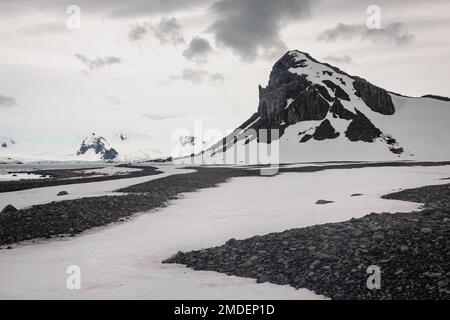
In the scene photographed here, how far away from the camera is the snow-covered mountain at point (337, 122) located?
405 ft

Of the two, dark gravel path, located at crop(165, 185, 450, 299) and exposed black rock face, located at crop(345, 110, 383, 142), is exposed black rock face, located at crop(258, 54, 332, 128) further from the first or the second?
dark gravel path, located at crop(165, 185, 450, 299)

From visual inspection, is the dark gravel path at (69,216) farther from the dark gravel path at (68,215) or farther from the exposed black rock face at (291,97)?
the exposed black rock face at (291,97)

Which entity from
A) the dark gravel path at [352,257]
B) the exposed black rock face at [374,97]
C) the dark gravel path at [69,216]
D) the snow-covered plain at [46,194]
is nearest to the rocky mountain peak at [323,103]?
the exposed black rock face at [374,97]

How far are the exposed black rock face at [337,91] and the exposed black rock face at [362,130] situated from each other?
13740 millimetres

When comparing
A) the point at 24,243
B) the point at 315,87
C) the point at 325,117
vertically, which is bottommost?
the point at 24,243

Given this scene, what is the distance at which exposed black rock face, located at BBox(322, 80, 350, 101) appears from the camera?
498ft

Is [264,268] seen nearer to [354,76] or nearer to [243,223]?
[243,223]

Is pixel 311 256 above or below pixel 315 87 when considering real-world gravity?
below

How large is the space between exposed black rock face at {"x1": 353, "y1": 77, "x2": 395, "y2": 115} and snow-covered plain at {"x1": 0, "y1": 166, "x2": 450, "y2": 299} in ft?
463

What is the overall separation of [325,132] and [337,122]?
7.65 meters

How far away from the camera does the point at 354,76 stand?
173 meters

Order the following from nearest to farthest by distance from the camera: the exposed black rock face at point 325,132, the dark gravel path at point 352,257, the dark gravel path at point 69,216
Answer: the dark gravel path at point 352,257 < the dark gravel path at point 69,216 < the exposed black rock face at point 325,132
